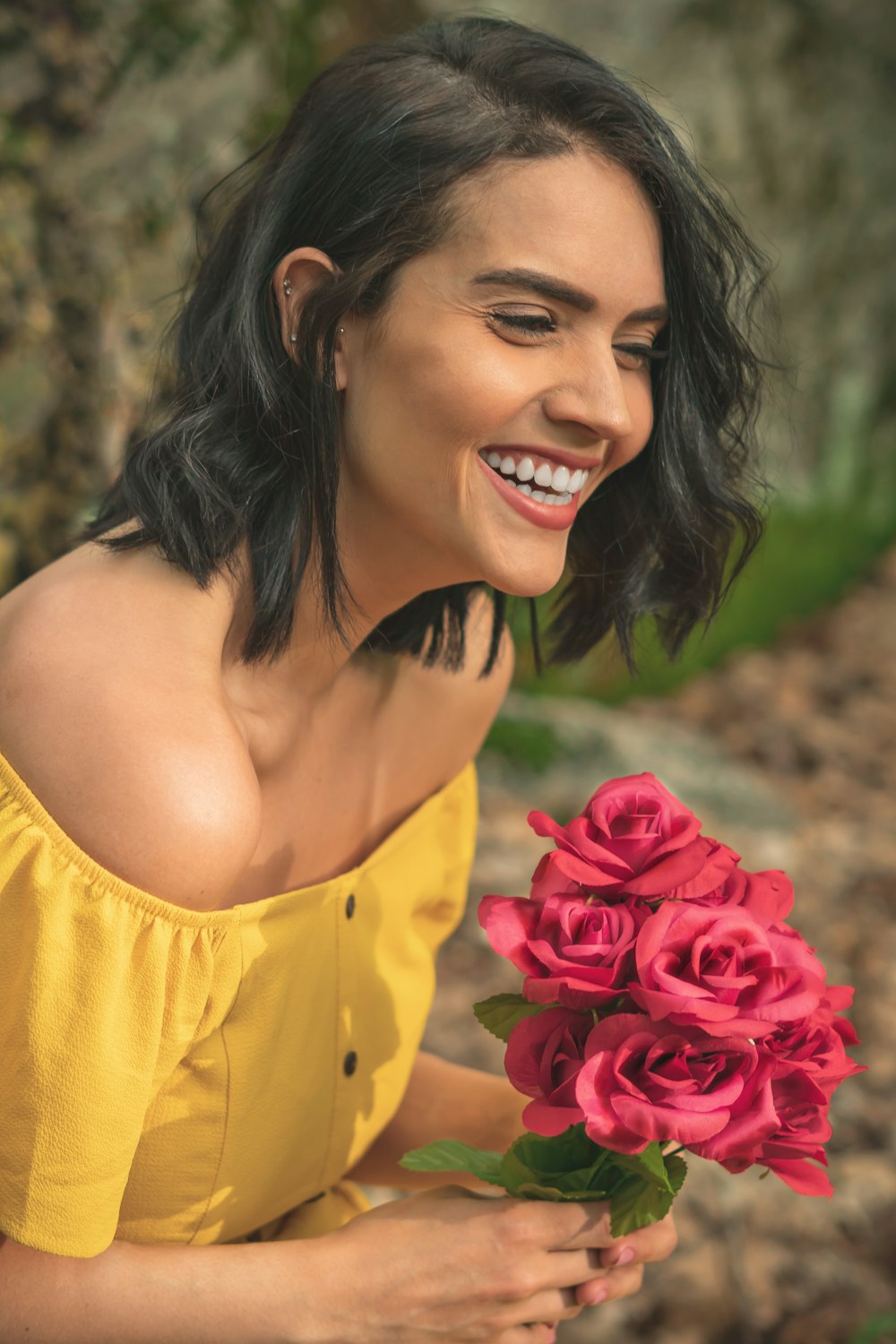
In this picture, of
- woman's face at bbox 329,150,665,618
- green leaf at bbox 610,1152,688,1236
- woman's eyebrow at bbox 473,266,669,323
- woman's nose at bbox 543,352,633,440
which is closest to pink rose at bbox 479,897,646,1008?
green leaf at bbox 610,1152,688,1236

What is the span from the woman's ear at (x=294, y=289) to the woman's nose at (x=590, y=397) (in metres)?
0.27

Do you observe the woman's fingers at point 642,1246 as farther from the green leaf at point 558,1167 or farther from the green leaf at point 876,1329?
the green leaf at point 876,1329

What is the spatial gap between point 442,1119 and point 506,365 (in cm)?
124

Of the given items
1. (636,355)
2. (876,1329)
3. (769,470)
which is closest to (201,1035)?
(636,355)

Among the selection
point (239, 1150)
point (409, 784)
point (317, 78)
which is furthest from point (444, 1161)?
point (317, 78)

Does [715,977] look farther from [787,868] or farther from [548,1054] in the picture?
[787,868]

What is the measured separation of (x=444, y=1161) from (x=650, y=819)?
1.72ft

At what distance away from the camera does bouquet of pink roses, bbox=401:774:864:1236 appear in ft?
4.39

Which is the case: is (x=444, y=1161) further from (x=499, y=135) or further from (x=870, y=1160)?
(x=870, y=1160)

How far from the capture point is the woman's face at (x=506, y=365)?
1562 mm

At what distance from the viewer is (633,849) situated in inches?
56.5

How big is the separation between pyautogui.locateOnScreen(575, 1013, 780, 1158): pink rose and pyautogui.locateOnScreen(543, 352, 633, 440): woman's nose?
705mm

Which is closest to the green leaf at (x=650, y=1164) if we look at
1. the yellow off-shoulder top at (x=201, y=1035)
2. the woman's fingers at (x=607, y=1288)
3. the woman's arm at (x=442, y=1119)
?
the woman's fingers at (x=607, y=1288)

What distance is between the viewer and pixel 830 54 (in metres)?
7.38
